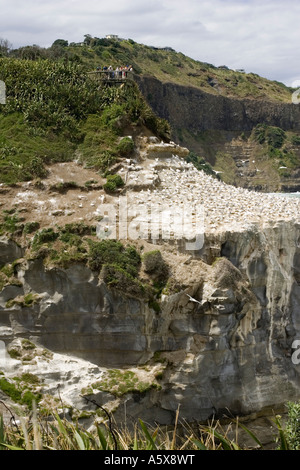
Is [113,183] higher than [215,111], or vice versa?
[215,111]

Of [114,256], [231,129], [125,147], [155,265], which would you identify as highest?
[231,129]

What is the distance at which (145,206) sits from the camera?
2869cm

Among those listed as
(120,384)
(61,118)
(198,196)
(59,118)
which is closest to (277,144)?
(61,118)

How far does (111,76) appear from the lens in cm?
3706

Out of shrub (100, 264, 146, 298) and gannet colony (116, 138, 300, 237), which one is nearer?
shrub (100, 264, 146, 298)

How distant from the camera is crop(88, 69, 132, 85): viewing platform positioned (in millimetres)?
36497

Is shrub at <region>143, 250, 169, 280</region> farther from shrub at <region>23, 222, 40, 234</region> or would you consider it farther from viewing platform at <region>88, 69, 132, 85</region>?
viewing platform at <region>88, 69, 132, 85</region>

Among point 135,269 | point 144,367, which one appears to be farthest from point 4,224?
point 144,367

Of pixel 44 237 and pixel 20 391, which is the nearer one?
pixel 20 391

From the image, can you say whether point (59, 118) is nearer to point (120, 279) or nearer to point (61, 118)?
point (61, 118)

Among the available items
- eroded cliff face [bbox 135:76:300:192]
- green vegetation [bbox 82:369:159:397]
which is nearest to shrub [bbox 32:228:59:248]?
green vegetation [bbox 82:369:159:397]

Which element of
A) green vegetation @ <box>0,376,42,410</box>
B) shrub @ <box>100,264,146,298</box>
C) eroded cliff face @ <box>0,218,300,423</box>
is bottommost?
green vegetation @ <box>0,376,42,410</box>

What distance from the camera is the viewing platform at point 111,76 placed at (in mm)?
36497

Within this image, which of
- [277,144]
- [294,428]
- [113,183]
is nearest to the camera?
[294,428]
